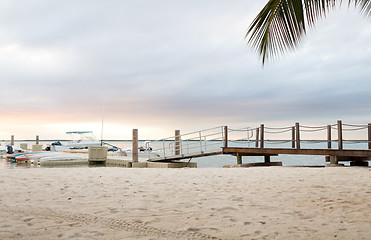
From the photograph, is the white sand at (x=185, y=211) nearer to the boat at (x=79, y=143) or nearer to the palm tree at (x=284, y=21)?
the palm tree at (x=284, y=21)

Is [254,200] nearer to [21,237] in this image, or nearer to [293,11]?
[293,11]

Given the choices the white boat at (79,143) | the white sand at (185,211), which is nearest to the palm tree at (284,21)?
the white sand at (185,211)

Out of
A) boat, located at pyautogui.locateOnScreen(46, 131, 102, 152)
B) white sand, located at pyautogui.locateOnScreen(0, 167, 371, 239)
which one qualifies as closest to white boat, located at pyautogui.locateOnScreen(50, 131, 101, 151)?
boat, located at pyautogui.locateOnScreen(46, 131, 102, 152)

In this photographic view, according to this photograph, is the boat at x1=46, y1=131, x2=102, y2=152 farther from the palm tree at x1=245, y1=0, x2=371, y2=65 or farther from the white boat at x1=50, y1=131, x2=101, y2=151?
the palm tree at x1=245, y1=0, x2=371, y2=65

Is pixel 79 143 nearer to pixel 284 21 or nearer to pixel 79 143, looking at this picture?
pixel 79 143

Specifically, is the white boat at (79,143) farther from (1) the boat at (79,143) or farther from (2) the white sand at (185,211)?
(2) the white sand at (185,211)

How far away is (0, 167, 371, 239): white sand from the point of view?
3.44 metres

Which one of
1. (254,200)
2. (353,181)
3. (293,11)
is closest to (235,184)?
(254,200)

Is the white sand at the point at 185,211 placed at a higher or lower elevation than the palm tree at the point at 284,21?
lower

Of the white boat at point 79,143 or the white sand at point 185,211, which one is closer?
the white sand at point 185,211

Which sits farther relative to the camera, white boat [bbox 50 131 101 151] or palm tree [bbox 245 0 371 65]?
white boat [bbox 50 131 101 151]

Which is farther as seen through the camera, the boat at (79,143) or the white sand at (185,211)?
the boat at (79,143)

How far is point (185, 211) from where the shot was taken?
4367mm

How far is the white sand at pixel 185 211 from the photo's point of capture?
3.44m
